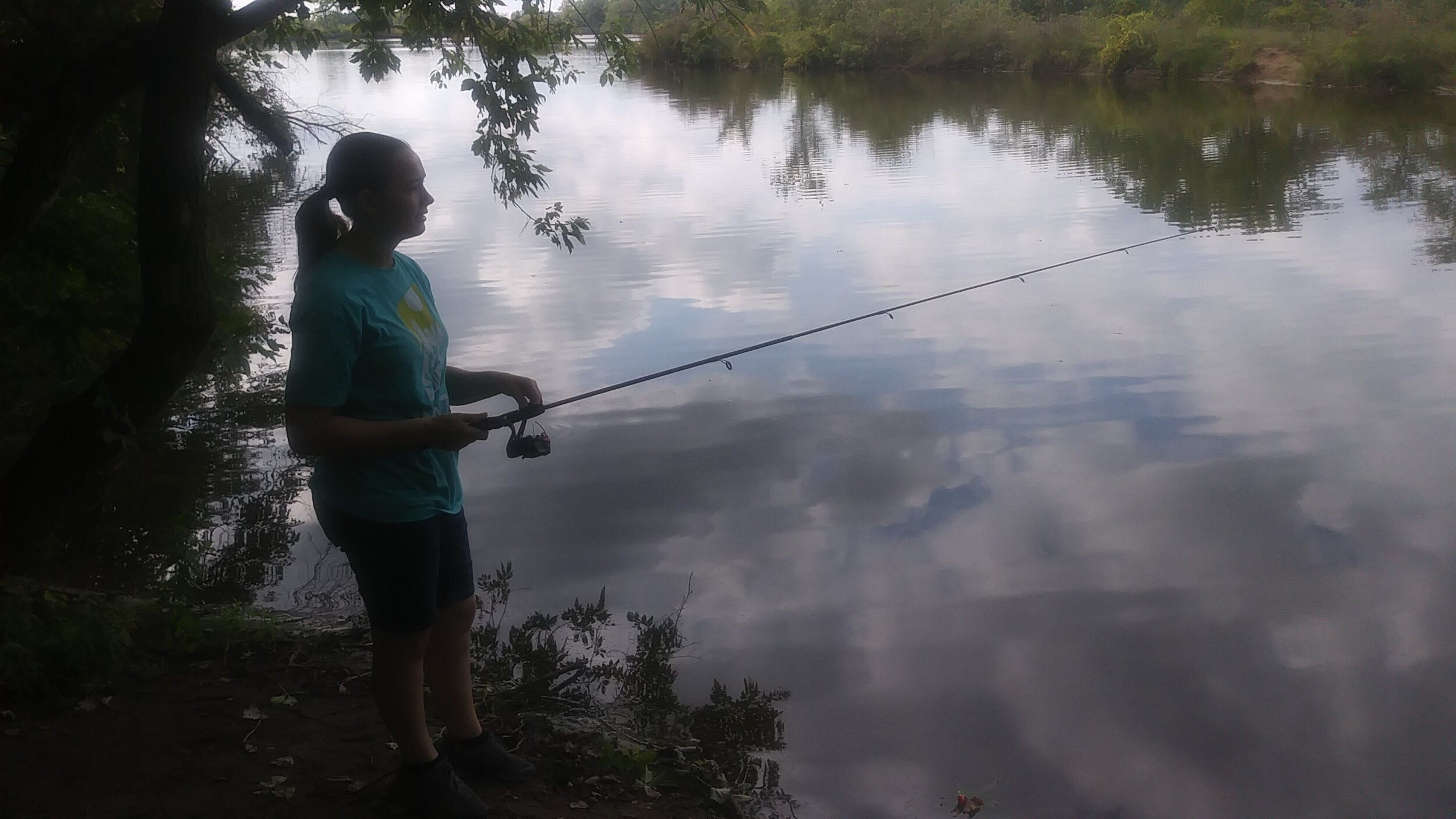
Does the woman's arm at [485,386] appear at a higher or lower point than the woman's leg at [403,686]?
higher

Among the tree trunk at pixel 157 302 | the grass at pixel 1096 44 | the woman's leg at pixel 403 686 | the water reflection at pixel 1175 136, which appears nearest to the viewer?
the woman's leg at pixel 403 686

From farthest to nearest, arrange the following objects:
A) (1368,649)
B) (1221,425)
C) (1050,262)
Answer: (1050,262), (1221,425), (1368,649)

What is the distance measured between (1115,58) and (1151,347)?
26.9 meters

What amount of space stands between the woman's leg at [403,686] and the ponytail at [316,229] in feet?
2.42

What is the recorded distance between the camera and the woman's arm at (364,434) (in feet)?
7.51

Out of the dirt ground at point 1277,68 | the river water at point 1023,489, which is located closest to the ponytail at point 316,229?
the river water at point 1023,489

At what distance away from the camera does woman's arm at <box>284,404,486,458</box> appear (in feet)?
7.51

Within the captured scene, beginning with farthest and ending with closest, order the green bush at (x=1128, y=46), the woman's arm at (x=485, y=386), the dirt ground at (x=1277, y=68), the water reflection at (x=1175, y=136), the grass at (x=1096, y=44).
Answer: the green bush at (x=1128, y=46) → the dirt ground at (x=1277, y=68) → the grass at (x=1096, y=44) → the water reflection at (x=1175, y=136) → the woman's arm at (x=485, y=386)

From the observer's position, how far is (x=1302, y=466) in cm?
583

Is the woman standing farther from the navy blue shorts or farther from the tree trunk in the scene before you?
the tree trunk

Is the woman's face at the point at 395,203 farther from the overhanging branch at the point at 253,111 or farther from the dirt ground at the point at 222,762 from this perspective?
the overhanging branch at the point at 253,111

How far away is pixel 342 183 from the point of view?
242 cm

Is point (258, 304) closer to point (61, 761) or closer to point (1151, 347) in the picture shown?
point (1151, 347)

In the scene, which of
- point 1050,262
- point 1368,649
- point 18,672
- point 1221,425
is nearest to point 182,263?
point 18,672
